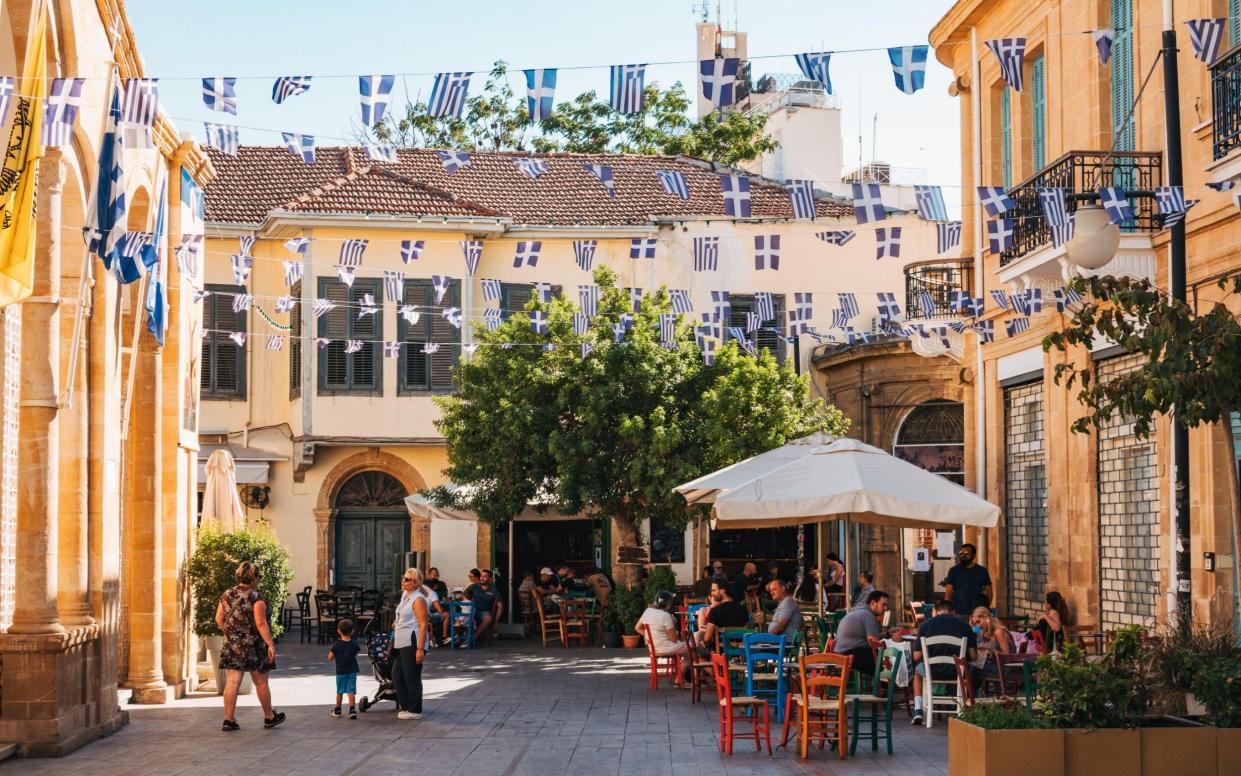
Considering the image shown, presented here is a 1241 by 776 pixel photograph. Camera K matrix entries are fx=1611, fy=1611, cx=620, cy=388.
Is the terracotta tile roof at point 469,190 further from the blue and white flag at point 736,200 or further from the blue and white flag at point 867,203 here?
the blue and white flag at point 867,203

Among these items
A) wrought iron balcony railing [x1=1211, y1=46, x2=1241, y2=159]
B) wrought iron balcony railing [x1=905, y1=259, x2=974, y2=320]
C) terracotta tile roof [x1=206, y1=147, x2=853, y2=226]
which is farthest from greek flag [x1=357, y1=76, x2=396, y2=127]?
terracotta tile roof [x1=206, y1=147, x2=853, y2=226]

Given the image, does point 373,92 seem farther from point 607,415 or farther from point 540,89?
point 607,415

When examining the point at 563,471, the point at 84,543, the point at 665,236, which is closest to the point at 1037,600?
the point at 563,471

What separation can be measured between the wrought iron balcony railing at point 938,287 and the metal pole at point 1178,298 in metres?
8.28

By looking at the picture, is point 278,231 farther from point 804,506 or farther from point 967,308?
point 804,506

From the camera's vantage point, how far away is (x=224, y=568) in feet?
63.5

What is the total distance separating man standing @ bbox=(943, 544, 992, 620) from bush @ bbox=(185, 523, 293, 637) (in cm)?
810

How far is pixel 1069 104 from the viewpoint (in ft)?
63.5

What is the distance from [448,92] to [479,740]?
5.86 metres

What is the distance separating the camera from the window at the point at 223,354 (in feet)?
108

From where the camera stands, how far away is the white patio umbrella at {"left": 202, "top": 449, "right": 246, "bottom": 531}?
21312mm

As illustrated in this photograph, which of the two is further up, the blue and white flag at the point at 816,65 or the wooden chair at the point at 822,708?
the blue and white flag at the point at 816,65

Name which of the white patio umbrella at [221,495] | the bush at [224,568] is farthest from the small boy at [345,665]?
the white patio umbrella at [221,495]

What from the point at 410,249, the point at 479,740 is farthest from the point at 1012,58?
the point at 410,249
